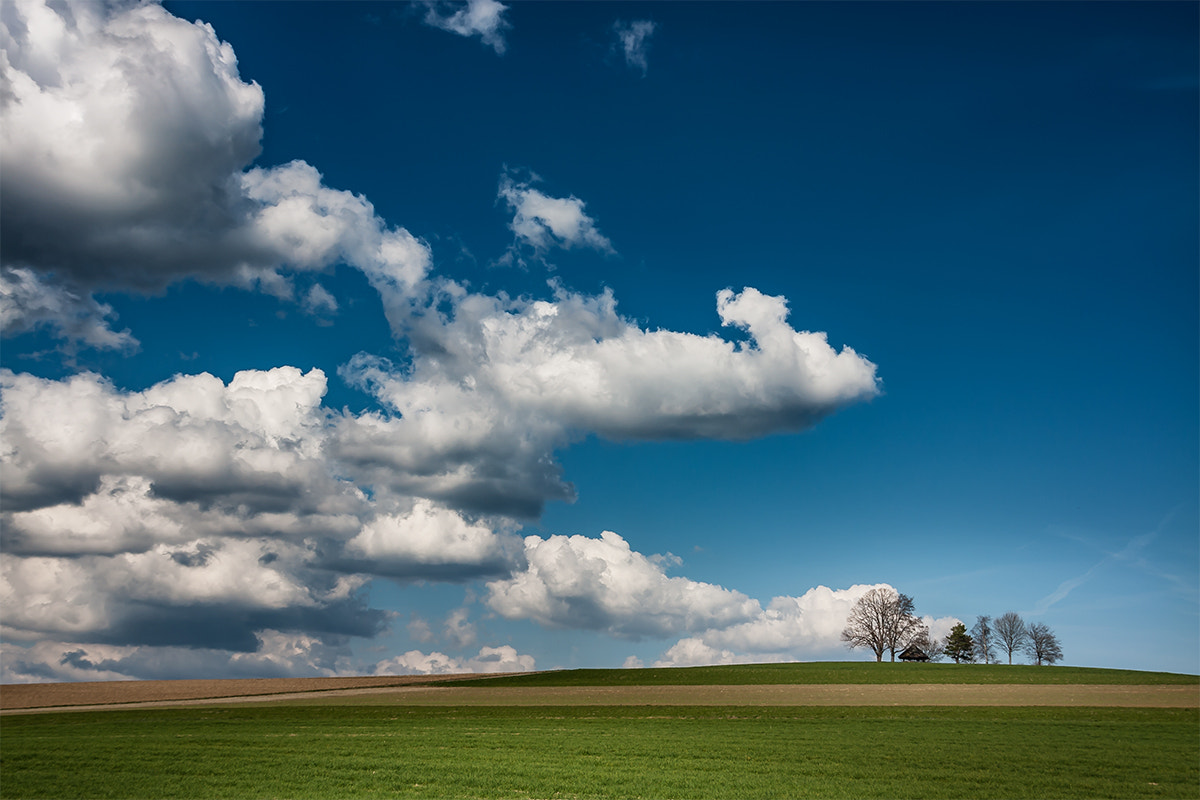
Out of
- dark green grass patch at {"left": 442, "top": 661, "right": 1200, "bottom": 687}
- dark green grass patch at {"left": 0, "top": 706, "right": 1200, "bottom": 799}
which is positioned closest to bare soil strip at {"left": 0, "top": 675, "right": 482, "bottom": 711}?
dark green grass patch at {"left": 442, "top": 661, "right": 1200, "bottom": 687}

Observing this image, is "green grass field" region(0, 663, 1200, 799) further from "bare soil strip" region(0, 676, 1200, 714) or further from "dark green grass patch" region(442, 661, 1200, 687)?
"dark green grass patch" region(442, 661, 1200, 687)

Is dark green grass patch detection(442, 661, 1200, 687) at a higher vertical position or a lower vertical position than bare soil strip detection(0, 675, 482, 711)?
higher

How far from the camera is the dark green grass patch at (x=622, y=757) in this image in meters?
21.8

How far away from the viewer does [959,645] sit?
5290 inches

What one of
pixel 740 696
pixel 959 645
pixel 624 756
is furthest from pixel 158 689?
pixel 959 645

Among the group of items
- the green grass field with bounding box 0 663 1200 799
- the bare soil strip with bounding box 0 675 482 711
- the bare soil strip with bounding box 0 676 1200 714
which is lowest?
the bare soil strip with bounding box 0 675 482 711

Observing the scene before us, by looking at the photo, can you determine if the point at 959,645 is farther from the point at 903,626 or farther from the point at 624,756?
the point at 624,756

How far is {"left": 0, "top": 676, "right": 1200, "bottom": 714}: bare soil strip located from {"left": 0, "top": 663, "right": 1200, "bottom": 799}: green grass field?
10.6m

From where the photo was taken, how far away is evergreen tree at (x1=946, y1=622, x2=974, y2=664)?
13425 centimetres

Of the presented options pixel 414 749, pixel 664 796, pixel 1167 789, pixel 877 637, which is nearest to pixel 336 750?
pixel 414 749

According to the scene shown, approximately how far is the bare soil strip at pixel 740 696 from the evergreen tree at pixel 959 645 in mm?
59962

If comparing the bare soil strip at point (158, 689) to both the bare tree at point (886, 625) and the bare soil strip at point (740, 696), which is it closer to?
the bare soil strip at point (740, 696)

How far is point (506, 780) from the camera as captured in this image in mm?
22656

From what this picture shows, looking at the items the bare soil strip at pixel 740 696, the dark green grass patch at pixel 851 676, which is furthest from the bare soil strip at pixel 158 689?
the dark green grass patch at pixel 851 676
